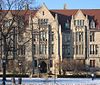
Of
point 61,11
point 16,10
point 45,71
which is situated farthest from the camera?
point 61,11

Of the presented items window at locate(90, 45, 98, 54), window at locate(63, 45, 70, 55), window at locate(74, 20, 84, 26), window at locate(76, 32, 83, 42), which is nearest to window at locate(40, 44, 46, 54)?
window at locate(63, 45, 70, 55)

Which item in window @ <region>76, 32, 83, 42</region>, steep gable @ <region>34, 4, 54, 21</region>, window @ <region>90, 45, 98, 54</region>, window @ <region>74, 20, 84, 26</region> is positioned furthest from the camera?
window @ <region>74, 20, 84, 26</region>

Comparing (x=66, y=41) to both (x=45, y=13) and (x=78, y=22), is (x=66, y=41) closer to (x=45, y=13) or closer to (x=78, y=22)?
(x=78, y=22)

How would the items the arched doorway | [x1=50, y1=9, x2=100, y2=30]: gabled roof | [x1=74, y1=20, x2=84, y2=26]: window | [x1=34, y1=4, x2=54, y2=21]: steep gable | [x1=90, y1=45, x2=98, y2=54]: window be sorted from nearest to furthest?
the arched doorway, [x1=34, y1=4, x2=54, y2=21]: steep gable, [x1=90, y1=45, x2=98, y2=54]: window, [x1=74, y1=20, x2=84, y2=26]: window, [x1=50, y1=9, x2=100, y2=30]: gabled roof

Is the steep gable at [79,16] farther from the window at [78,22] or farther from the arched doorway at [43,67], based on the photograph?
the arched doorway at [43,67]

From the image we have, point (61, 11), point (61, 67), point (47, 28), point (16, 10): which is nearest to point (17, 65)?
point (61, 67)

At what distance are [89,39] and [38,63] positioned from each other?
39.5ft

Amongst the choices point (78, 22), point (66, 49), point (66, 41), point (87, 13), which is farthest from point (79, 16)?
point (66, 49)

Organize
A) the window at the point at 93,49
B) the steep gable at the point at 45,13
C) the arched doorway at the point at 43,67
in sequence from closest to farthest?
1. the arched doorway at the point at 43,67
2. the steep gable at the point at 45,13
3. the window at the point at 93,49

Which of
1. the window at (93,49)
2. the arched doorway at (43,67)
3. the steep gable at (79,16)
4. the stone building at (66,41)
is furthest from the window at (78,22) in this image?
the arched doorway at (43,67)

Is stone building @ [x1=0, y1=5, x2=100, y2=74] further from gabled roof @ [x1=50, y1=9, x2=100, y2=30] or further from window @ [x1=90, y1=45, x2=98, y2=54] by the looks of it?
gabled roof @ [x1=50, y1=9, x2=100, y2=30]

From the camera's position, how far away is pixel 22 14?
55656 millimetres

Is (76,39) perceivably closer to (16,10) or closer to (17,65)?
(17,65)

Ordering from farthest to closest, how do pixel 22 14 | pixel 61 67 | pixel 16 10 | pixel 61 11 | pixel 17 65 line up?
pixel 61 11 → pixel 61 67 → pixel 17 65 → pixel 22 14 → pixel 16 10
